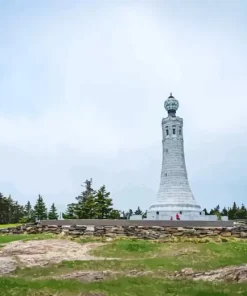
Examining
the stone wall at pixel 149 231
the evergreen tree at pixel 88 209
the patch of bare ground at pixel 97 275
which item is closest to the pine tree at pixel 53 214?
the evergreen tree at pixel 88 209

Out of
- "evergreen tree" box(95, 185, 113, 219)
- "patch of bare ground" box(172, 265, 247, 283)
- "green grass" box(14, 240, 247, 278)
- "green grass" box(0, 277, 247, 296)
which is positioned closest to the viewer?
"green grass" box(0, 277, 247, 296)

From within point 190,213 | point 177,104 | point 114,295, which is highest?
point 177,104

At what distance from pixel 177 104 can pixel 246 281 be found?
152 ft

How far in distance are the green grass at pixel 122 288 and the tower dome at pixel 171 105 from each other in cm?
4616

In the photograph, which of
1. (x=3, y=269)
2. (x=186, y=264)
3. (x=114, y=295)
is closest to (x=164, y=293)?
(x=114, y=295)

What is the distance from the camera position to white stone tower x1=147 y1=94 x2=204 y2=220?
52.8m

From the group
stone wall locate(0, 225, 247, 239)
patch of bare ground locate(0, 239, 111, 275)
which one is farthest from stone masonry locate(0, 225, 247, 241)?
patch of bare ground locate(0, 239, 111, 275)

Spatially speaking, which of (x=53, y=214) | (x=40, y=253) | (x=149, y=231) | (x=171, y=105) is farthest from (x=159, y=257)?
(x=53, y=214)

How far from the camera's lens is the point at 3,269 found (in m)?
15.8

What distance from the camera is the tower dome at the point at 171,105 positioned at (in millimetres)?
58344

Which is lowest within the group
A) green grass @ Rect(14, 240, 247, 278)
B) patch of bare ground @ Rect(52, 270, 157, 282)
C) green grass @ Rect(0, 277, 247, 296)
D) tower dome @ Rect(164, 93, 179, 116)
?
green grass @ Rect(0, 277, 247, 296)

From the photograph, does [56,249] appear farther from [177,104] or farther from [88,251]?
[177,104]

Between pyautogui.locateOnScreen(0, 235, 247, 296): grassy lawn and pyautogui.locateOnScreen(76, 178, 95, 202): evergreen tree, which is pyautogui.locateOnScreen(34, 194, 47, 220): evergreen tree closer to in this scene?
pyautogui.locateOnScreen(76, 178, 95, 202): evergreen tree

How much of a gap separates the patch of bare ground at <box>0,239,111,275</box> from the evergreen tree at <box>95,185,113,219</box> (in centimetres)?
2674
